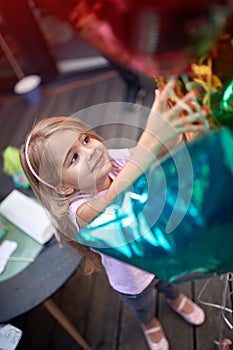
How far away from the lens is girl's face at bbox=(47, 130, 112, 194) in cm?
63

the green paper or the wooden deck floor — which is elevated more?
the green paper

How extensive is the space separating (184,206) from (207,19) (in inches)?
7.3

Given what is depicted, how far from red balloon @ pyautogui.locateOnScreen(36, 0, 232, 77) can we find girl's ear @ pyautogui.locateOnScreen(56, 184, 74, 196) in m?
0.38

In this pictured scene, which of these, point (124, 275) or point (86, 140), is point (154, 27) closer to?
point (86, 140)

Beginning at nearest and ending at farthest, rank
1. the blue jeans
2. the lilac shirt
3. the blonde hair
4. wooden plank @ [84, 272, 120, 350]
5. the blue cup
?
the blonde hair
the lilac shirt
the blue jeans
wooden plank @ [84, 272, 120, 350]
the blue cup

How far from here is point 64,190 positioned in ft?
2.32

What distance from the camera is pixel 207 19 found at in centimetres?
28

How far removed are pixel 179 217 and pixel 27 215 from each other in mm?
993

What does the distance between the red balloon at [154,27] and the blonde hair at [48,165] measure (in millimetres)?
338

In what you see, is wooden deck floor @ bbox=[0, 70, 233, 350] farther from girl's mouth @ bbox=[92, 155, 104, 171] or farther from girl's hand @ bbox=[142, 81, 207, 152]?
girl's hand @ bbox=[142, 81, 207, 152]

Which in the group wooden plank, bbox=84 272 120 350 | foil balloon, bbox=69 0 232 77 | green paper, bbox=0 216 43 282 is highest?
foil balloon, bbox=69 0 232 77

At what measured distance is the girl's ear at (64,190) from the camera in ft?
2.28

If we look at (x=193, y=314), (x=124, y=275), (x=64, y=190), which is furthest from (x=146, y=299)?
(x=64, y=190)

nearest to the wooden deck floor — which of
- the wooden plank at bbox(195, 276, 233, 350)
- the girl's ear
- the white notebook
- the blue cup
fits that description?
the wooden plank at bbox(195, 276, 233, 350)
